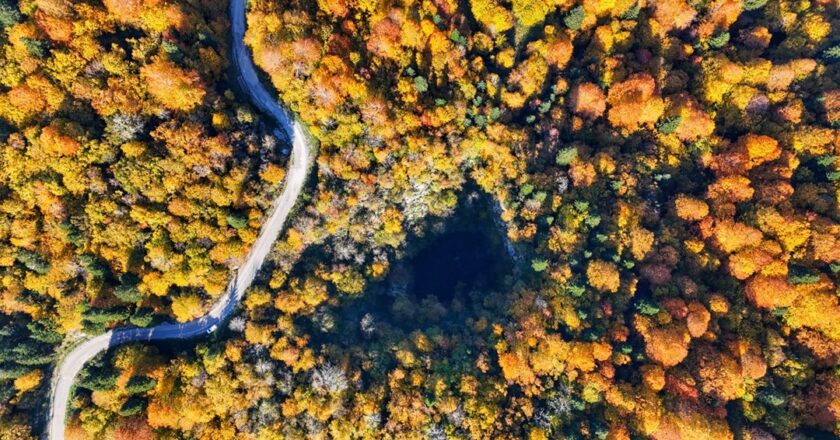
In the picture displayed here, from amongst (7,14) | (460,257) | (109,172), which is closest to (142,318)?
(109,172)

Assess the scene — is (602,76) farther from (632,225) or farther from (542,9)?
(632,225)

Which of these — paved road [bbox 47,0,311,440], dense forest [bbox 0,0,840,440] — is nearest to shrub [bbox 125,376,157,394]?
dense forest [bbox 0,0,840,440]

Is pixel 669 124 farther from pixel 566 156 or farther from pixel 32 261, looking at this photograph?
pixel 32 261

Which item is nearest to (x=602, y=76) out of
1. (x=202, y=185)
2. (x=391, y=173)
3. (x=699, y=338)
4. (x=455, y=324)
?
(x=391, y=173)

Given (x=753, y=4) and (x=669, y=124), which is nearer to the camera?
(x=669, y=124)

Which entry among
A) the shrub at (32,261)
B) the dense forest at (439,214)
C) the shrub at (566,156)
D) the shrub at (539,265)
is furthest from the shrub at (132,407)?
the shrub at (566,156)

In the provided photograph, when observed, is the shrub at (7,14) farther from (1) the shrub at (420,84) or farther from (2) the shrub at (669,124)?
(2) the shrub at (669,124)

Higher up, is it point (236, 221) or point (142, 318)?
point (236, 221)
